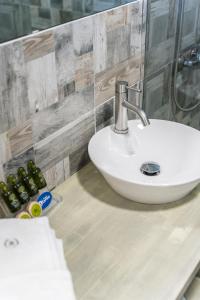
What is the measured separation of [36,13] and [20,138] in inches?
14.2

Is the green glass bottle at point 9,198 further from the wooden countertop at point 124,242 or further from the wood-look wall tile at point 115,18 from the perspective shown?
the wood-look wall tile at point 115,18

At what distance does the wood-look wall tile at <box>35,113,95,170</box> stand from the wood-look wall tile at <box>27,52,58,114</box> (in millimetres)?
131

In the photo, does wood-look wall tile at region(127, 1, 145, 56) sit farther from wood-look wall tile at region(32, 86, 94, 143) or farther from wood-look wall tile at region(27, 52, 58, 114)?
wood-look wall tile at region(27, 52, 58, 114)

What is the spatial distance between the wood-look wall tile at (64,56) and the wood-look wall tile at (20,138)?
17 centimetres

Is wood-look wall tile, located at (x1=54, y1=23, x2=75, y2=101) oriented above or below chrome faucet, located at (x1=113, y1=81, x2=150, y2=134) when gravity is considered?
above

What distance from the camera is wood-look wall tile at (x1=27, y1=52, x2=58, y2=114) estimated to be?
1.17m

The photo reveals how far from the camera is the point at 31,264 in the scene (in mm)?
928

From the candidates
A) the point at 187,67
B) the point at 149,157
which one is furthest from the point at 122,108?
the point at 187,67

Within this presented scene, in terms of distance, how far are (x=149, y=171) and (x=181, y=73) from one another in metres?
0.72

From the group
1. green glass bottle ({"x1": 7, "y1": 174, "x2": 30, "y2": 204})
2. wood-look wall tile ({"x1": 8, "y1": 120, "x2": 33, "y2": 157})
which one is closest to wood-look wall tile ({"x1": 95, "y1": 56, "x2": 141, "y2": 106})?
wood-look wall tile ({"x1": 8, "y1": 120, "x2": 33, "y2": 157})

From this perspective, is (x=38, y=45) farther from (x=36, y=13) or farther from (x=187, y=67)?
(x=187, y=67)

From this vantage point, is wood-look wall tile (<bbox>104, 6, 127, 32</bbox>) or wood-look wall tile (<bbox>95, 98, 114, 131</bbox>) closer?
wood-look wall tile (<bbox>104, 6, 127, 32</bbox>)

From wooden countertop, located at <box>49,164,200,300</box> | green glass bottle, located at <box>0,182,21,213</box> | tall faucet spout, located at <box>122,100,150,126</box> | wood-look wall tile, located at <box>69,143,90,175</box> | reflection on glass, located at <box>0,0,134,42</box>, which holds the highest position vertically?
reflection on glass, located at <box>0,0,134,42</box>

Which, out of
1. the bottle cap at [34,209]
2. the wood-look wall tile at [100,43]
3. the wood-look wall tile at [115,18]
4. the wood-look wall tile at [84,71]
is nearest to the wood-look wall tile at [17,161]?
the bottle cap at [34,209]
